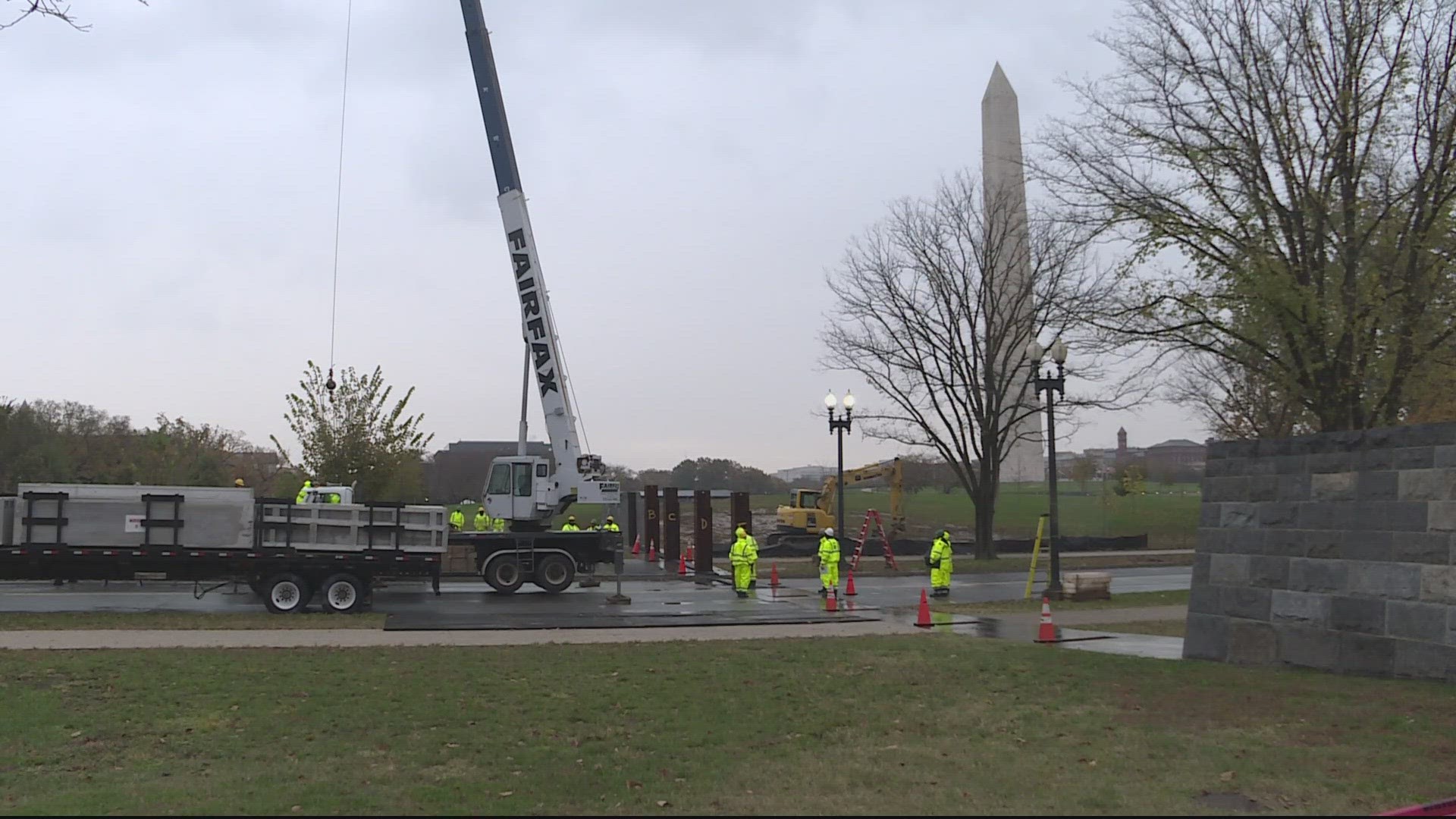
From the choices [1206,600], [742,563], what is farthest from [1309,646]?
[742,563]

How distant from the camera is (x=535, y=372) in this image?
24906 mm

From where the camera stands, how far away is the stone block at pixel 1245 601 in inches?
469

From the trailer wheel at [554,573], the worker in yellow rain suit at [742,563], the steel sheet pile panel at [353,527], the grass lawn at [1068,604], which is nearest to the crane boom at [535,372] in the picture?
the trailer wheel at [554,573]

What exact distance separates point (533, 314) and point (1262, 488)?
16.7m

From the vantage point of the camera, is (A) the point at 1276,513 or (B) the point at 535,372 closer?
(A) the point at 1276,513

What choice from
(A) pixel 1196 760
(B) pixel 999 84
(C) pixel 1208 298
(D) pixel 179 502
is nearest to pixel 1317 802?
(A) pixel 1196 760

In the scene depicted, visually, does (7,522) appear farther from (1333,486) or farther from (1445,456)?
(1445,456)

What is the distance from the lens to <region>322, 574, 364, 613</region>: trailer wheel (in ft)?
60.2

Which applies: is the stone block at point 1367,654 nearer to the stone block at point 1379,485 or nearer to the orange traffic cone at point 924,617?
the stone block at point 1379,485

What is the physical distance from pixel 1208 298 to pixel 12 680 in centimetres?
1772

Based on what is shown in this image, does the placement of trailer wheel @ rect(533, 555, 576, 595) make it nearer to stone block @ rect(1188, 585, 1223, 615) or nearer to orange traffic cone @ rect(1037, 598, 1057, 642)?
orange traffic cone @ rect(1037, 598, 1057, 642)

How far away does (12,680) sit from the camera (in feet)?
34.7

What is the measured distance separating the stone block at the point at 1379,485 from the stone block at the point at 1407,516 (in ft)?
0.34

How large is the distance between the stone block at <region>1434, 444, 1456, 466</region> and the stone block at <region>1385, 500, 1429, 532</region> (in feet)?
1.33
